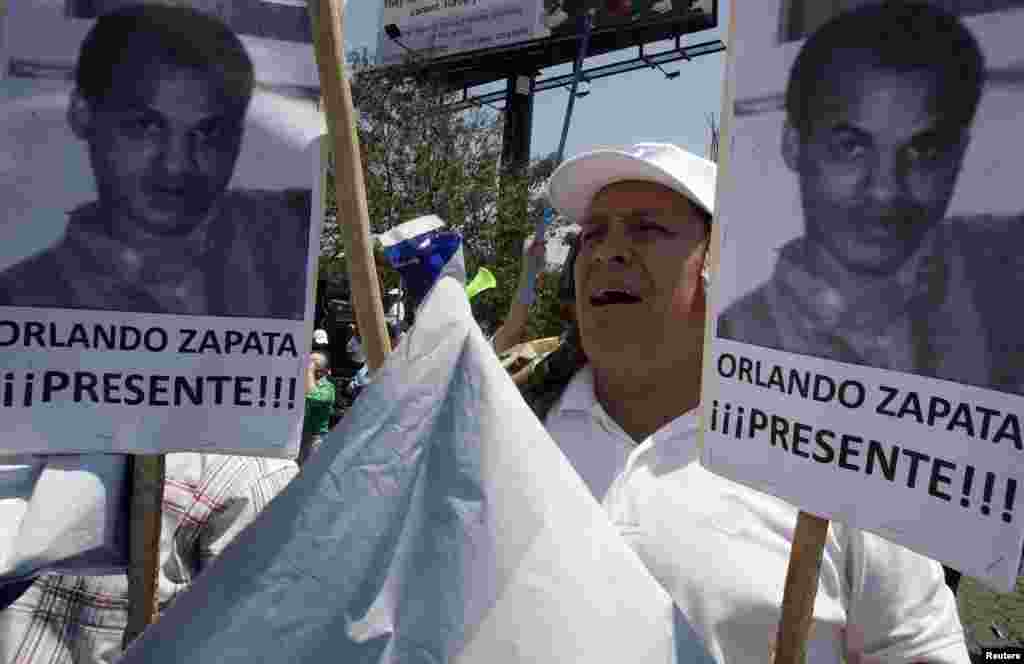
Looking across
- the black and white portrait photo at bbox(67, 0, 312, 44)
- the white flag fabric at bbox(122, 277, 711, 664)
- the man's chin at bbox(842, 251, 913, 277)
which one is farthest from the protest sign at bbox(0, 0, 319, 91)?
the man's chin at bbox(842, 251, 913, 277)

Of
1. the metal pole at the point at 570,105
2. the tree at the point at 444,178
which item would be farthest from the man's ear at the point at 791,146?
the tree at the point at 444,178

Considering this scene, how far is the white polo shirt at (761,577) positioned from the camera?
150 cm

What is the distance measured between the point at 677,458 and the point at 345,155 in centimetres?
84

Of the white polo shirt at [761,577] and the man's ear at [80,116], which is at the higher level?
the man's ear at [80,116]

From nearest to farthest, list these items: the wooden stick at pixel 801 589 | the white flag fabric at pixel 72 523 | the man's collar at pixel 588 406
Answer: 1. the wooden stick at pixel 801 589
2. the white flag fabric at pixel 72 523
3. the man's collar at pixel 588 406

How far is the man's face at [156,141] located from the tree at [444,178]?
584 inches

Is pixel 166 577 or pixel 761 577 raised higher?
pixel 761 577

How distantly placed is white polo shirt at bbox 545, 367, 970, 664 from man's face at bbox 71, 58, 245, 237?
882mm

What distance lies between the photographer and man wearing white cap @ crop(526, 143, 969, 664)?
1.54 metres

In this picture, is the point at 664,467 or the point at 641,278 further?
the point at 641,278

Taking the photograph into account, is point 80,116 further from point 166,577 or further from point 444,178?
point 444,178

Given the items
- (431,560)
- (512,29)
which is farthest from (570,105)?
A: (512,29)

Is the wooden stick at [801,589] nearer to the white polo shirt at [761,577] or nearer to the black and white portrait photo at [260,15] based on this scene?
the white polo shirt at [761,577]

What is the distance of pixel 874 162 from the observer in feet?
3.67
